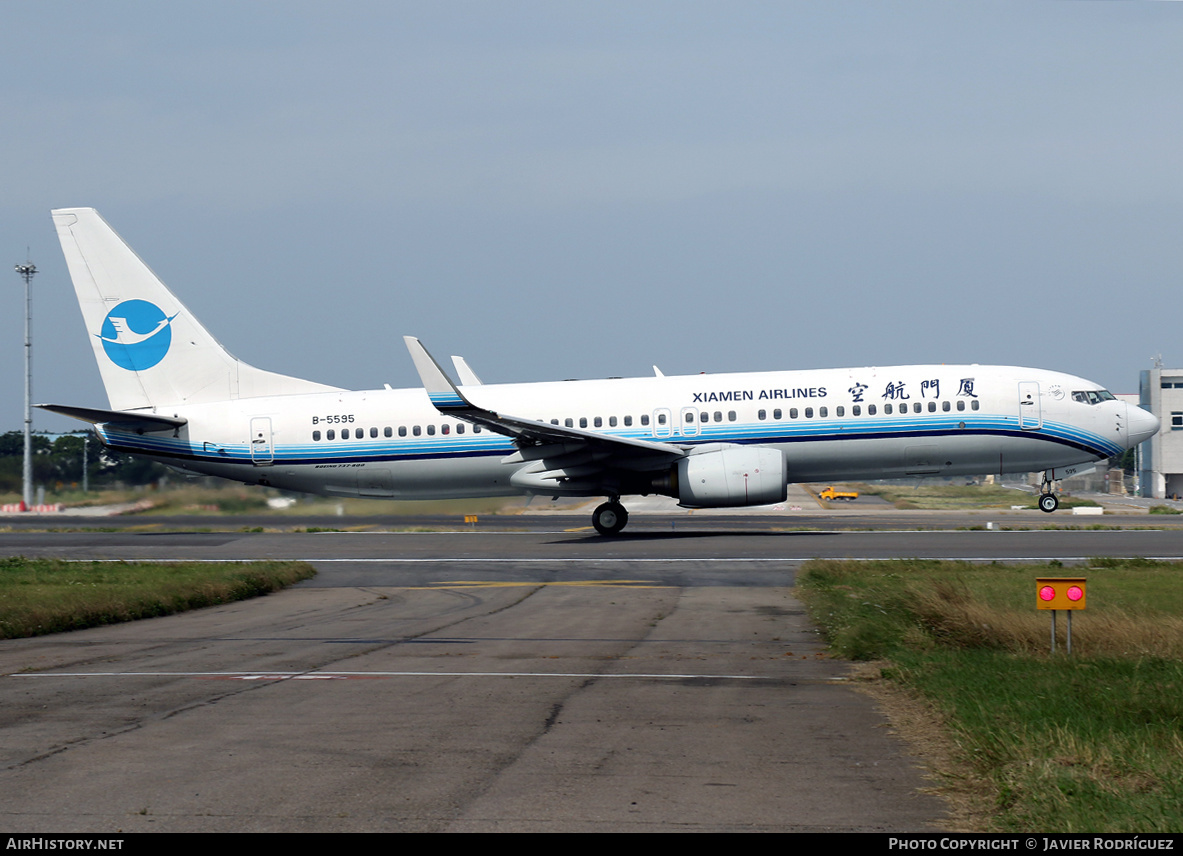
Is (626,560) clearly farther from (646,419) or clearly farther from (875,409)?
(875,409)

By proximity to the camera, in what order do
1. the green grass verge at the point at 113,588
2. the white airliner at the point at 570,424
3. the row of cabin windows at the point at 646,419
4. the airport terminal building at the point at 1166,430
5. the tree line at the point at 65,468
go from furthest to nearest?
the airport terminal building at the point at 1166,430 → the tree line at the point at 65,468 → the row of cabin windows at the point at 646,419 → the white airliner at the point at 570,424 → the green grass verge at the point at 113,588

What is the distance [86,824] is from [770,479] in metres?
24.1

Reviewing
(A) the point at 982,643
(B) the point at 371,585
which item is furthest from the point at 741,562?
(A) the point at 982,643

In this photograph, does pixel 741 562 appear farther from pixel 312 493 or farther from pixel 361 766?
pixel 361 766

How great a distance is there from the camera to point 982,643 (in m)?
12.8

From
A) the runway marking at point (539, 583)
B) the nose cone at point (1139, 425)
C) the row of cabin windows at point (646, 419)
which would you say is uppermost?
the row of cabin windows at point (646, 419)

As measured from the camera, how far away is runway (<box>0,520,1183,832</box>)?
6.17 m

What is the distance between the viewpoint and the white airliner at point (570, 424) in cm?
3000

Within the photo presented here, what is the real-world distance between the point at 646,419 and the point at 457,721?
73.6 ft

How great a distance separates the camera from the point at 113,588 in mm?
19125

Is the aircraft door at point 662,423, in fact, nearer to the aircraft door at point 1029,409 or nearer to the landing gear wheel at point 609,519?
the landing gear wheel at point 609,519

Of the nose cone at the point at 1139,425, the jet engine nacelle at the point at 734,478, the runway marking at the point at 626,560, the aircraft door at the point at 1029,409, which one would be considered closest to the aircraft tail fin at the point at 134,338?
the runway marking at the point at 626,560

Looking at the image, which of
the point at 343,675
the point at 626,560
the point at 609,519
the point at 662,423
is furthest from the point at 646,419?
the point at 343,675

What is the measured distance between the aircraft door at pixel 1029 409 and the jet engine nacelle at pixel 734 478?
23.0 feet
